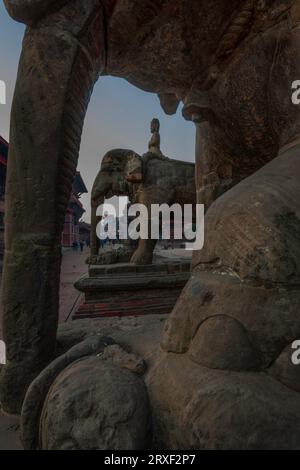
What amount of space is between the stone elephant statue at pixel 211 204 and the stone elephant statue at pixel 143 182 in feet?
6.02

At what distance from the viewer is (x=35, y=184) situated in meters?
0.81

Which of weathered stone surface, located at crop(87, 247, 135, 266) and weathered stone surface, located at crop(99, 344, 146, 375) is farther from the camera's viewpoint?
weathered stone surface, located at crop(87, 247, 135, 266)

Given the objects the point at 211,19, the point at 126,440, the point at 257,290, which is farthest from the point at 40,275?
the point at 211,19

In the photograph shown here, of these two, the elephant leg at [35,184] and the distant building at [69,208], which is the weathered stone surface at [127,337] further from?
the distant building at [69,208]

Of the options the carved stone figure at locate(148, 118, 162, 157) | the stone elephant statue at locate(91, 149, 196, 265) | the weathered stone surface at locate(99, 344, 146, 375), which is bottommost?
the weathered stone surface at locate(99, 344, 146, 375)

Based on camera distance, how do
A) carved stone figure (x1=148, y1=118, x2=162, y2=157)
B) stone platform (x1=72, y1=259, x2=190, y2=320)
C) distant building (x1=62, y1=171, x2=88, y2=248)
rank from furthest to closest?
distant building (x1=62, y1=171, x2=88, y2=248) → carved stone figure (x1=148, y1=118, x2=162, y2=157) → stone platform (x1=72, y1=259, x2=190, y2=320)

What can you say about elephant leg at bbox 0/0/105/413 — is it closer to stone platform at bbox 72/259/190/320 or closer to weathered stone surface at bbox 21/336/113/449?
weathered stone surface at bbox 21/336/113/449

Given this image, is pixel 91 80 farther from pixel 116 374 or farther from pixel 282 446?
pixel 282 446

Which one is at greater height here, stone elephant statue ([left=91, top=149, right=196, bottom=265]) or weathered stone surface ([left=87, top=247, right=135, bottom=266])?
stone elephant statue ([left=91, top=149, right=196, bottom=265])

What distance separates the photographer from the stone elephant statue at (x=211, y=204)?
1.71ft

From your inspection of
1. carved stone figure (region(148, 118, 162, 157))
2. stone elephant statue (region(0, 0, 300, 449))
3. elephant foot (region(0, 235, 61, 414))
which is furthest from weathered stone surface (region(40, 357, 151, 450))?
carved stone figure (region(148, 118, 162, 157))

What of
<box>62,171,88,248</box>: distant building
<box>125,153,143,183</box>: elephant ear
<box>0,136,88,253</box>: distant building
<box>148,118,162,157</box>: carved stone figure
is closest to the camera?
<box>125,153,143,183</box>: elephant ear

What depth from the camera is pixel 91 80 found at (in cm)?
95

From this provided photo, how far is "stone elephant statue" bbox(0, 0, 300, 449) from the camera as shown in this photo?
52 centimetres
